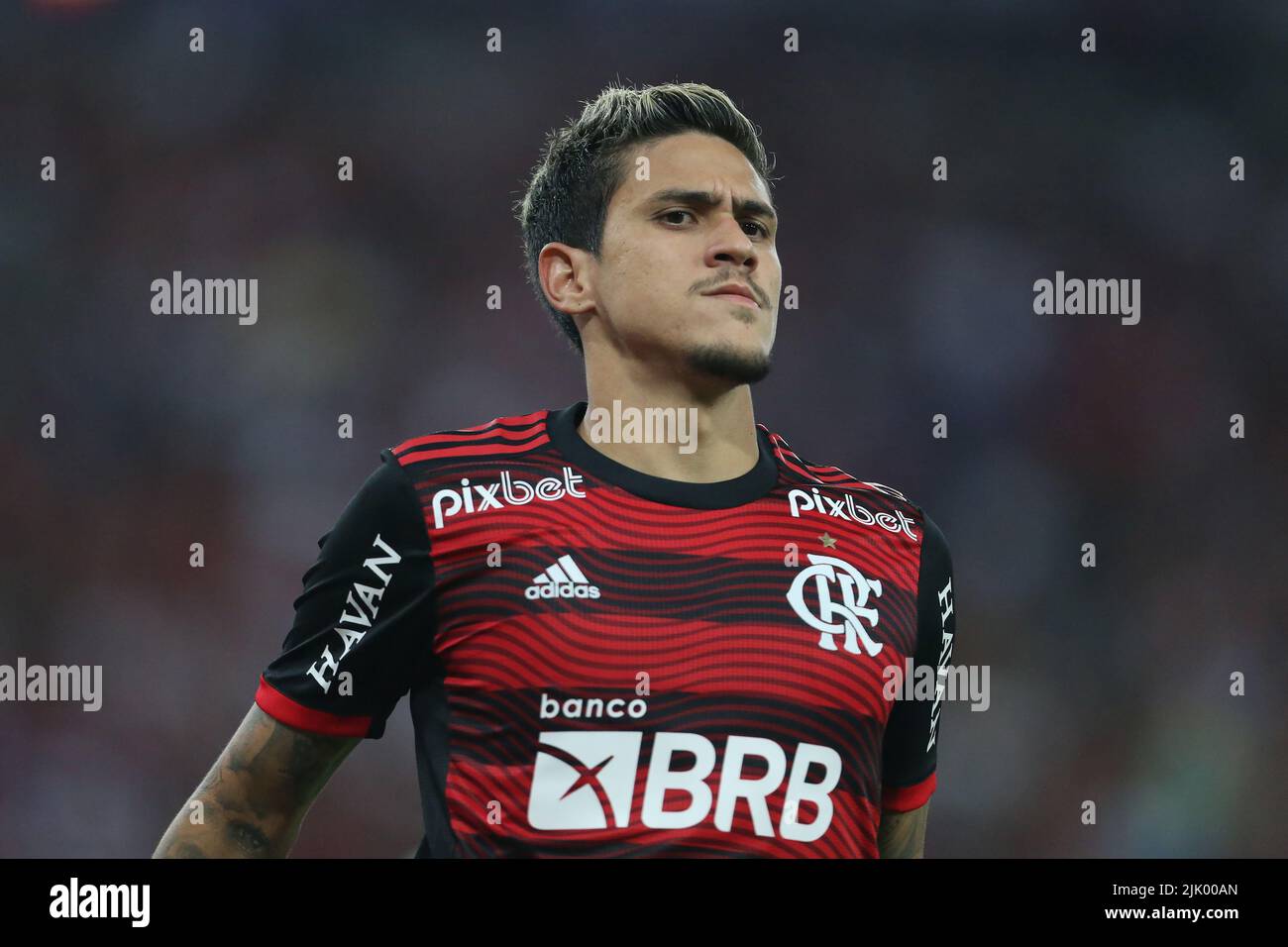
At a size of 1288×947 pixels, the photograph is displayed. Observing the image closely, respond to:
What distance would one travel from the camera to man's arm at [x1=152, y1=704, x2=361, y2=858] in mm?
3064

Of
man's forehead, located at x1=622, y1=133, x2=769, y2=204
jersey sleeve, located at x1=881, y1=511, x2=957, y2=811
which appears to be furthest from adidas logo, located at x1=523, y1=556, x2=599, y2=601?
man's forehead, located at x1=622, y1=133, x2=769, y2=204

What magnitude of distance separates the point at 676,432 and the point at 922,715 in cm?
93

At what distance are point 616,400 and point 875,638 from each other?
0.86m

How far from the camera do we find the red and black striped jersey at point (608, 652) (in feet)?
9.33

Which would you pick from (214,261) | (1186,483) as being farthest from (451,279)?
(1186,483)

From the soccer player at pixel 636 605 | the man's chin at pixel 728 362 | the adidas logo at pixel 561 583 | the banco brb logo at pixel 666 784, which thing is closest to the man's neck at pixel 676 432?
the soccer player at pixel 636 605

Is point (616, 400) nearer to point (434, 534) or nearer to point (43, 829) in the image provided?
point (434, 534)

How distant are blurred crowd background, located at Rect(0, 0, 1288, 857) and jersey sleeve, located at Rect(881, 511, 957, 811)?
4064 mm

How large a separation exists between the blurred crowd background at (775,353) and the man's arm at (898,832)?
13.1 feet

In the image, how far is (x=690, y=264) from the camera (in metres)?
3.23

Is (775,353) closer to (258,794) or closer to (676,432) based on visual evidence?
(676,432)

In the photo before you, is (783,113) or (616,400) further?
(783,113)

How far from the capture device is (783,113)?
830cm

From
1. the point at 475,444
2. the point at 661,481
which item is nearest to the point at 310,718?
the point at 475,444
